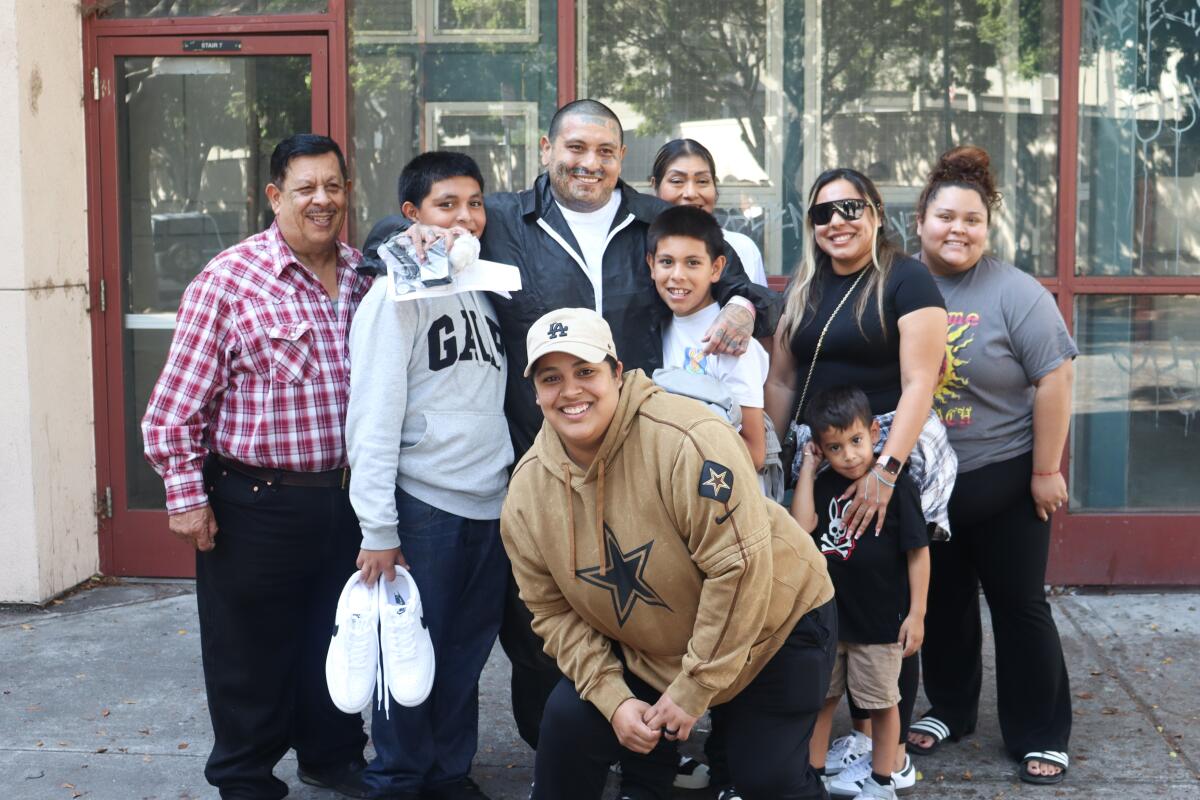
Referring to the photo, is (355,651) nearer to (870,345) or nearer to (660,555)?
(660,555)

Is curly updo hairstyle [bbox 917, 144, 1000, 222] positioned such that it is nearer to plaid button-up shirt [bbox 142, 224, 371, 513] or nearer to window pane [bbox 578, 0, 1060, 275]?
window pane [bbox 578, 0, 1060, 275]

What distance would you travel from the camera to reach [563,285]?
394 centimetres

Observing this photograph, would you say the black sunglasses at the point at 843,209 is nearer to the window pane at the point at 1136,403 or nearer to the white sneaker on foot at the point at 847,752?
the white sneaker on foot at the point at 847,752

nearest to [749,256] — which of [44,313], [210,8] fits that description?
[210,8]

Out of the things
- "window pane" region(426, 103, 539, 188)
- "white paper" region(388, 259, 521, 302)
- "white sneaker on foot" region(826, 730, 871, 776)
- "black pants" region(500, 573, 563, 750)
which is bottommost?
"white sneaker on foot" region(826, 730, 871, 776)

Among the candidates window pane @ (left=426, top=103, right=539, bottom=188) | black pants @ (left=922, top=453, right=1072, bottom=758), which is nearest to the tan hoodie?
black pants @ (left=922, top=453, right=1072, bottom=758)

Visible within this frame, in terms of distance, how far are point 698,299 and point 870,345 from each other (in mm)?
525

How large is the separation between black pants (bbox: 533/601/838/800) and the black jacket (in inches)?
35.7

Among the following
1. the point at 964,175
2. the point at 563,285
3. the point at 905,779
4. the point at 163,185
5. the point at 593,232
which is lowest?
the point at 905,779

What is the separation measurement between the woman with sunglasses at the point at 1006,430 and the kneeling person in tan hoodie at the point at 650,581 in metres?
0.98

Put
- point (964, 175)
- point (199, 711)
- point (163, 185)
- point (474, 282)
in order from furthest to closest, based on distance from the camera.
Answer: point (163, 185) < point (199, 711) < point (964, 175) < point (474, 282)

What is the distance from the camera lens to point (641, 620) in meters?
3.33

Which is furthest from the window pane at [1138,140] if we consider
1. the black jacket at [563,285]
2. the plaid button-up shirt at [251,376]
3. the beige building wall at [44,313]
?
the beige building wall at [44,313]

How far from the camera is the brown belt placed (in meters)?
3.88
